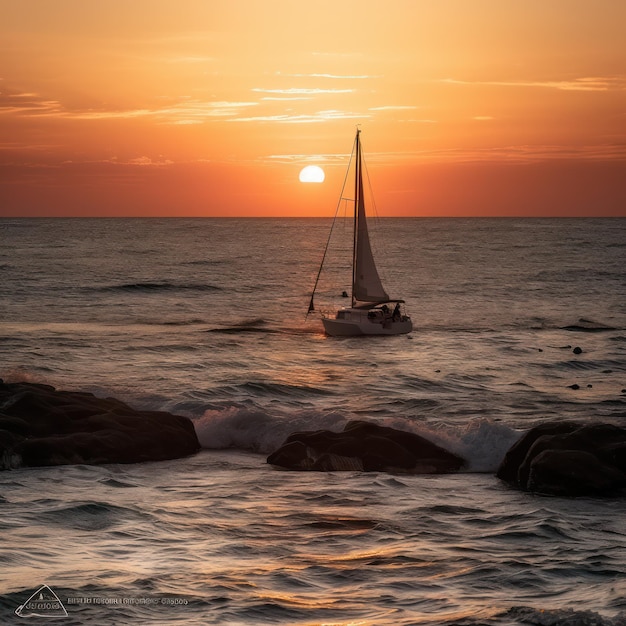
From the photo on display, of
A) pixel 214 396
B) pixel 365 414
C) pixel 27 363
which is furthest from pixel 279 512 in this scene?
pixel 27 363

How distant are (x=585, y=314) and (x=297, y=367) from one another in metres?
34.9

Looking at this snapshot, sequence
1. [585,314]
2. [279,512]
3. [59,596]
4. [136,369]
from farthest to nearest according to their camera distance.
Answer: [585,314], [136,369], [279,512], [59,596]

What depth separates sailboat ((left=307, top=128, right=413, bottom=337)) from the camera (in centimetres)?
5584

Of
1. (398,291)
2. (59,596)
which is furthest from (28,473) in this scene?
(398,291)

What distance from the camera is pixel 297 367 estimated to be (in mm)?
43281

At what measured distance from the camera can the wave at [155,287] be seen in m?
89.2

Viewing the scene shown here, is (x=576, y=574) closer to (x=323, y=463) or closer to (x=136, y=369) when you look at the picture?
(x=323, y=463)

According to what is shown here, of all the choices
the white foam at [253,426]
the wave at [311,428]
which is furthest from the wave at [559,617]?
the white foam at [253,426]

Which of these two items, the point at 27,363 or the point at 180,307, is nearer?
the point at 27,363

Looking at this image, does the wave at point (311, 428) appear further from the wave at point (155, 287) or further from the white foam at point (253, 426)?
the wave at point (155, 287)

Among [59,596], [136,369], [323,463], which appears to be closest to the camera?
[59,596]

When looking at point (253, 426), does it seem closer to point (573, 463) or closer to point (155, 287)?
point (573, 463)

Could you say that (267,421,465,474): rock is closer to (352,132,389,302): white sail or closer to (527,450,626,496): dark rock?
(527,450,626,496): dark rock

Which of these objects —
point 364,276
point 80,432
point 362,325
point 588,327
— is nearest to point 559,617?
point 80,432
